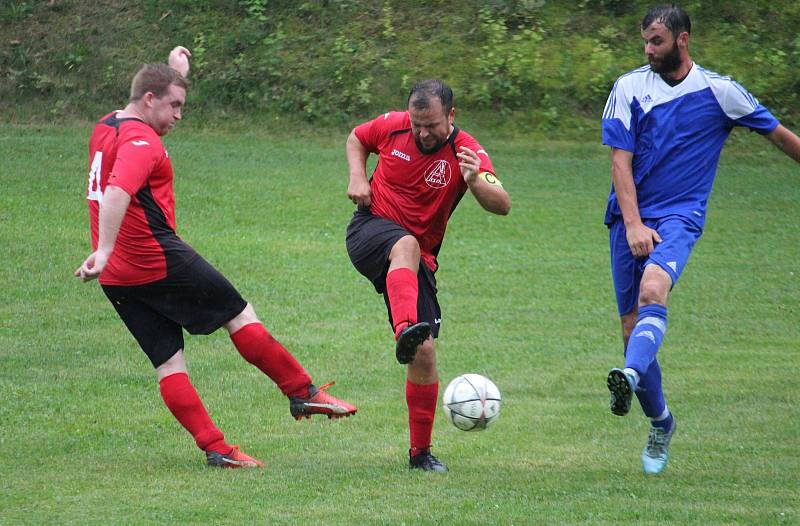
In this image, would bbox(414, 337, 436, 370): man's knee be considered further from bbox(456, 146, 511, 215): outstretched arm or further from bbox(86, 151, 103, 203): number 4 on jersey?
bbox(86, 151, 103, 203): number 4 on jersey

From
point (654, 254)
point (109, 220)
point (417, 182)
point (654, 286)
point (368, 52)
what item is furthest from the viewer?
point (368, 52)

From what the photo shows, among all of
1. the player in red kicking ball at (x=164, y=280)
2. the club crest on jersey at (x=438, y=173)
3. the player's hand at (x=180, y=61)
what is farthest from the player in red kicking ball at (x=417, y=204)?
the player's hand at (x=180, y=61)

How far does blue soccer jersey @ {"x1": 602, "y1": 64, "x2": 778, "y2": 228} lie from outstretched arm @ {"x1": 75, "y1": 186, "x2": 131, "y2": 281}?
2548 mm

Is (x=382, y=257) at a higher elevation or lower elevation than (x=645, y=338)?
higher

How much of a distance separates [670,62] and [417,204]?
1.55 metres

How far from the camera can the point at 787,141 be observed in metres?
6.35

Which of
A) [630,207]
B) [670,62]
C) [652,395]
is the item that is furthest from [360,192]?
[652,395]

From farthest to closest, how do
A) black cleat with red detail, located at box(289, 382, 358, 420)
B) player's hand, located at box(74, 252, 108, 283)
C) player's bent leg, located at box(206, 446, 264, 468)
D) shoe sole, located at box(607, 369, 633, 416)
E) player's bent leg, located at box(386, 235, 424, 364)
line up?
1. black cleat with red detail, located at box(289, 382, 358, 420)
2. player's bent leg, located at box(206, 446, 264, 468)
3. player's bent leg, located at box(386, 235, 424, 364)
4. player's hand, located at box(74, 252, 108, 283)
5. shoe sole, located at box(607, 369, 633, 416)

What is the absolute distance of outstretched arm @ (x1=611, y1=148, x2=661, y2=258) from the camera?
241 inches

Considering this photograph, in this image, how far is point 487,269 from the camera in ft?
43.1

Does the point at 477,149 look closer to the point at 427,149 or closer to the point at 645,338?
the point at 427,149

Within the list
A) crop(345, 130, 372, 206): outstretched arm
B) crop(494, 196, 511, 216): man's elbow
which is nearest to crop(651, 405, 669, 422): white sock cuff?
crop(494, 196, 511, 216): man's elbow

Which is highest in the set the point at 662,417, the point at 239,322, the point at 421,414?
the point at 239,322

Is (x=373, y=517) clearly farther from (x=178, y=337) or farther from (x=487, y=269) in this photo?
(x=487, y=269)
